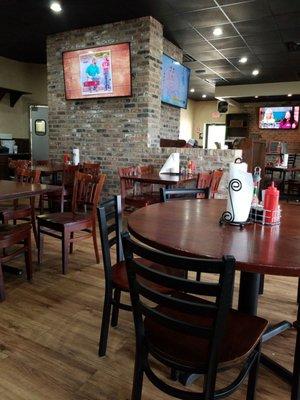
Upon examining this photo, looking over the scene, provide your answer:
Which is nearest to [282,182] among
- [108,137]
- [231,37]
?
[231,37]

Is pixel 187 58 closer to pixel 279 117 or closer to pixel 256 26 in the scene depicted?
pixel 256 26

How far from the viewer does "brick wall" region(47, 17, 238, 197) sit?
4.71 m

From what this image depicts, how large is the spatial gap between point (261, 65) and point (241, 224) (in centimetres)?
680

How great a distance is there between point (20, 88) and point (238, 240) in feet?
25.3

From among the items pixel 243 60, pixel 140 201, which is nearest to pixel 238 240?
pixel 140 201

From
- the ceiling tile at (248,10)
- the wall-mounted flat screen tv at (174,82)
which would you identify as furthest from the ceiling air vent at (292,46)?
the wall-mounted flat screen tv at (174,82)

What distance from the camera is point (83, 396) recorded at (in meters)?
1.48

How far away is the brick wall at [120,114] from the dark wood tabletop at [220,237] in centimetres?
294

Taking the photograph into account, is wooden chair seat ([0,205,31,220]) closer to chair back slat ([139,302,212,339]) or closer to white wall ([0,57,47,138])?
chair back slat ([139,302,212,339])

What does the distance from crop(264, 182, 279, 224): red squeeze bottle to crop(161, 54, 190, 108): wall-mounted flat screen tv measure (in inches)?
165

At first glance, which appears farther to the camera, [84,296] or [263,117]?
[263,117]

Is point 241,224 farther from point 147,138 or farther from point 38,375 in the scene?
point 147,138

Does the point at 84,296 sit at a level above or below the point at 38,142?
below

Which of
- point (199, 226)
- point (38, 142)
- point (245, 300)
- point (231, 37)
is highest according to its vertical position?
point (231, 37)
